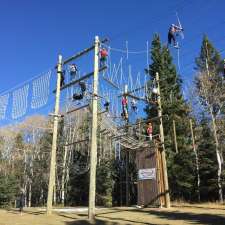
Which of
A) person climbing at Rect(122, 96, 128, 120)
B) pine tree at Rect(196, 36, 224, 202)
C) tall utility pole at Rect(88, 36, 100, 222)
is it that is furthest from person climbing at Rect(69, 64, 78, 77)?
pine tree at Rect(196, 36, 224, 202)

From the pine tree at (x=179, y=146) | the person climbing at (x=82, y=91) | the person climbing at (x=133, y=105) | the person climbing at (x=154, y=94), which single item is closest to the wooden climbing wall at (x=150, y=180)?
the person climbing at (x=133, y=105)

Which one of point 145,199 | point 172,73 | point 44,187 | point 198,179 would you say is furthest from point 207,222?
point 44,187

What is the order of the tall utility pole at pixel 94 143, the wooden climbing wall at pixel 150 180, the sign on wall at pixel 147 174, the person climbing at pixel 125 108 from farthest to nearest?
the person climbing at pixel 125 108, the sign on wall at pixel 147 174, the wooden climbing wall at pixel 150 180, the tall utility pole at pixel 94 143

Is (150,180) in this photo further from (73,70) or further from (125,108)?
(73,70)

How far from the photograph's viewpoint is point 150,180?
20.2 metres

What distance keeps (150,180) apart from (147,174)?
417 millimetres

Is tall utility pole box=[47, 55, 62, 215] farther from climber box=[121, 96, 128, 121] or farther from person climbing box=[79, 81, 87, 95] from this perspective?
climber box=[121, 96, 128, 121]

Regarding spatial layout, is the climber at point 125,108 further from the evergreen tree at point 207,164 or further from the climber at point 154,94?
the evergreen tree at point 207,164

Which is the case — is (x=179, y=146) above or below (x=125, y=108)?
below

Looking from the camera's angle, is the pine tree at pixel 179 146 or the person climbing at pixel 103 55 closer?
the person climbing at pixel 103 55

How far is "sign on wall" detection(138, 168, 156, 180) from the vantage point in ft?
66.0

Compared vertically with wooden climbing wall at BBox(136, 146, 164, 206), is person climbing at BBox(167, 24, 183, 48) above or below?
above

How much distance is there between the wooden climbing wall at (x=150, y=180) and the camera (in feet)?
64.7

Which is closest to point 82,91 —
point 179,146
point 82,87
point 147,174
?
point 82,87
